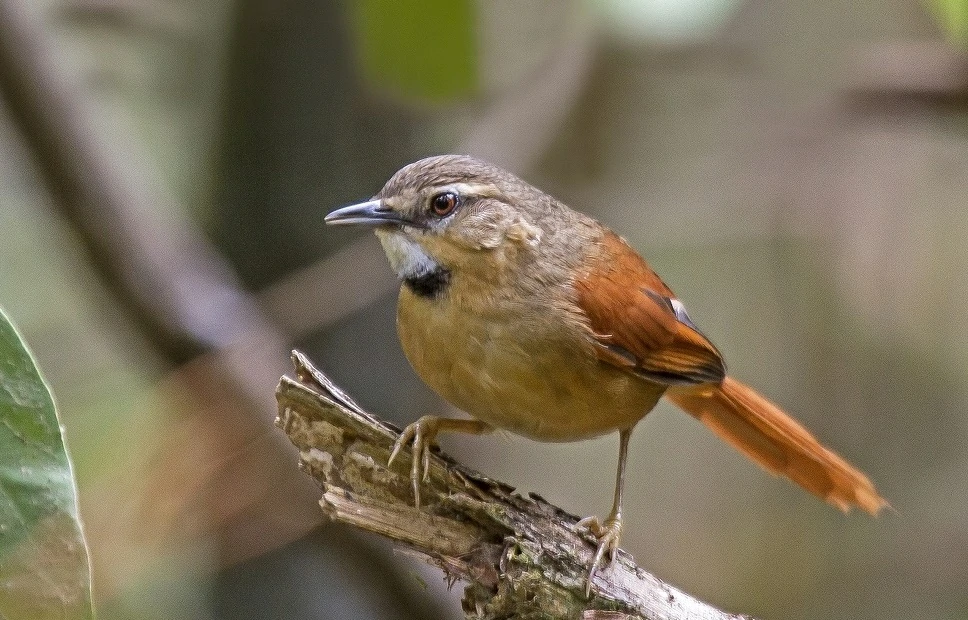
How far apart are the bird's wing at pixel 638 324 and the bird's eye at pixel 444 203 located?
1.47 feet

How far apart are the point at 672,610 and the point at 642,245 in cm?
461

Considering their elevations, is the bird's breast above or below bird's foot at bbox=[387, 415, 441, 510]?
above

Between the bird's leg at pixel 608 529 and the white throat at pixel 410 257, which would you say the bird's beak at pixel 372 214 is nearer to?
the white throat at pixel 410 257

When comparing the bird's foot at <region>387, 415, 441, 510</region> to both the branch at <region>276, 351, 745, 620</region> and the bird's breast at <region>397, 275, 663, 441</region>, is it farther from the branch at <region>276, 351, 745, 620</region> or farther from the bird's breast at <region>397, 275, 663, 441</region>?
the bird's breast at <region>397, 275, 663, 441</region>

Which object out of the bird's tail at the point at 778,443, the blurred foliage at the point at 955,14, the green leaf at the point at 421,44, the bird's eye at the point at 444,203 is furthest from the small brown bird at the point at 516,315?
the blurred foliage at the point at 955,14

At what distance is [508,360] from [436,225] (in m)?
0.45

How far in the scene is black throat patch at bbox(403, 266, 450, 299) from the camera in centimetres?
285

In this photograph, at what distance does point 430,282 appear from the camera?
286 centimetres

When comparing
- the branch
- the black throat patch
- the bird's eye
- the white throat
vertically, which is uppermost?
the bird's eye

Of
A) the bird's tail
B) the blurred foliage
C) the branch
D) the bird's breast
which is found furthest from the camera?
the bird's tail

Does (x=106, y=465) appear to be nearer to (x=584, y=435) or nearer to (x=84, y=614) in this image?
(x=584, y=435)

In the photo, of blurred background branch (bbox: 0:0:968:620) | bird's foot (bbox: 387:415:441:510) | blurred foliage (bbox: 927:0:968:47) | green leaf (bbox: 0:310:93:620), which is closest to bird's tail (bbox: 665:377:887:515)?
blurred background branch (bbox: 0:0:968:620)

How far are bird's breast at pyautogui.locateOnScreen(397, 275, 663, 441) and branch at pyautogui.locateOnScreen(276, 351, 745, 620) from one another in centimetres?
28

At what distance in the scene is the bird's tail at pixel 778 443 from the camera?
12.2 feet
